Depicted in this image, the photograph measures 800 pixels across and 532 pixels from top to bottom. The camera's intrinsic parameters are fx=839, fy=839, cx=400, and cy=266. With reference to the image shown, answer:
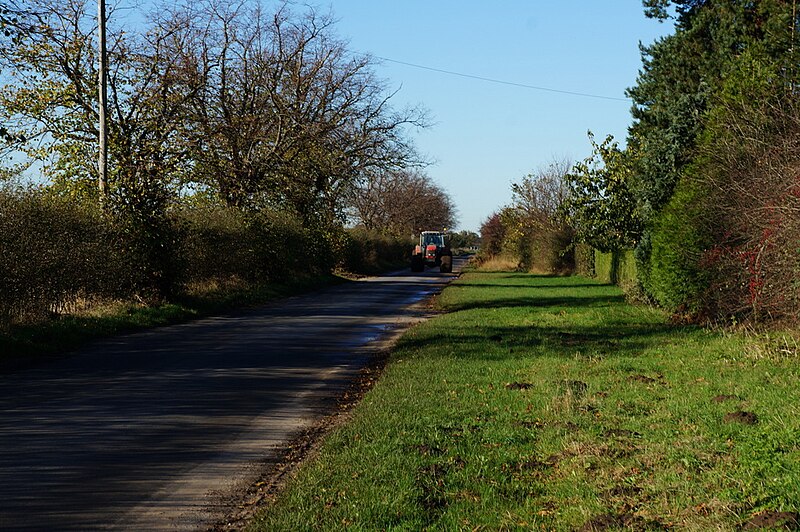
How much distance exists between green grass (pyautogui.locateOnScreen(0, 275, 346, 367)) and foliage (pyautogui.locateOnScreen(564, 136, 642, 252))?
41.9 ft

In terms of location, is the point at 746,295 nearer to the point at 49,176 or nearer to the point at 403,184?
the point at 49,176

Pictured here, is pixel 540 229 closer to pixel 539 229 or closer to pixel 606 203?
pixel 539 229

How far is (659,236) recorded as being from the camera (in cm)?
2056

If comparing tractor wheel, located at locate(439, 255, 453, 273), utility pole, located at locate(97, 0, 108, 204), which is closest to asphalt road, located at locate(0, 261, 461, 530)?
utility pole, located at locate(97, 0, 108, 204)

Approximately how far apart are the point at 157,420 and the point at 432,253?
54.1m

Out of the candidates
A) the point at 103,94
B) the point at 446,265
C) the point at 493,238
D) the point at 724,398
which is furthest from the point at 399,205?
the point at 724,398

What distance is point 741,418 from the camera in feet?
26.6

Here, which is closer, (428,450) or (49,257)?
(428,450)

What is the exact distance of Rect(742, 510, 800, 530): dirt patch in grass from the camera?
4988mm

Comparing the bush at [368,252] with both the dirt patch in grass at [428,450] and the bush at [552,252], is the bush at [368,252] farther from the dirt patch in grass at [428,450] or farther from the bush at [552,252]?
the dirt patch in grass at [428,450]

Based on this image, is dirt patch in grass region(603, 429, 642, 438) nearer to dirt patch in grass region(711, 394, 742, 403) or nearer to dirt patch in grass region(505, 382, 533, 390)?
dirt patch in grass region(711, 394, 742, 403)

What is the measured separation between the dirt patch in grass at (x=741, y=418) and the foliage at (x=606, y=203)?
23.2 m

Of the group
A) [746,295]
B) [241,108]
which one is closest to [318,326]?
[746,295]

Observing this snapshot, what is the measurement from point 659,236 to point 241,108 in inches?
823
